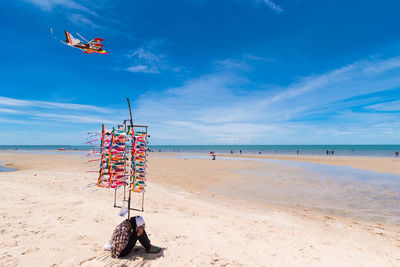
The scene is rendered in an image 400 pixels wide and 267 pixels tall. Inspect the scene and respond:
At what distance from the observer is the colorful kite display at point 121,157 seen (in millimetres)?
5613

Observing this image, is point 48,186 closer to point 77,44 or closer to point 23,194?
point 23,194

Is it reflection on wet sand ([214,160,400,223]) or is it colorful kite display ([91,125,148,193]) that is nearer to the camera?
colorful kite display ([91,125,148,193])

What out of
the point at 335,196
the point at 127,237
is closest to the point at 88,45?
the point at 127,237

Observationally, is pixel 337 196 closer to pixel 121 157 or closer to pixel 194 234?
pixel 194 234

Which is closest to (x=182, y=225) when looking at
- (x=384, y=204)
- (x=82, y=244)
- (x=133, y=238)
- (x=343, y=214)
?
(x=133, y=238)

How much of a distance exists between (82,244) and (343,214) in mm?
11293

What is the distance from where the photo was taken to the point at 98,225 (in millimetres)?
7629

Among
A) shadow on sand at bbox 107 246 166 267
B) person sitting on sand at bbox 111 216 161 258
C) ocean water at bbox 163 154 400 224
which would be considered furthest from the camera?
ocean water at bbox 163 154 400 224

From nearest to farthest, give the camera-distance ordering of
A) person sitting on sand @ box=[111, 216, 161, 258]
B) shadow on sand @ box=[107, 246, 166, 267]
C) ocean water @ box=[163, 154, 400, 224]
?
shadow on sand @ box=[107, 246, 166, 267], person sitting on sand @ box=[111, 216, 161, 258], ocean water @ box=[163, 154, 400, 224]

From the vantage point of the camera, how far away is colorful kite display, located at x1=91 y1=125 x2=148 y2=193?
5.61 metres

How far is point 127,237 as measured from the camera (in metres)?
5.59

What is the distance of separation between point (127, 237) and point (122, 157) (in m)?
2.13

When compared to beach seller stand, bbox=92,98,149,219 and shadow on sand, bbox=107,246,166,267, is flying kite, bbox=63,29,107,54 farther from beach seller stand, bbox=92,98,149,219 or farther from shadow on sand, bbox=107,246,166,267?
shadow on sand, bbox=107,246,166,267

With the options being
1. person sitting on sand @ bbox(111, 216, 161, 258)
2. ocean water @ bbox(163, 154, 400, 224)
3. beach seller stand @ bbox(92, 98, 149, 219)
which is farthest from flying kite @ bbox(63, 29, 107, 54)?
ocean water @ bbox(163, 154, 400, 224)
